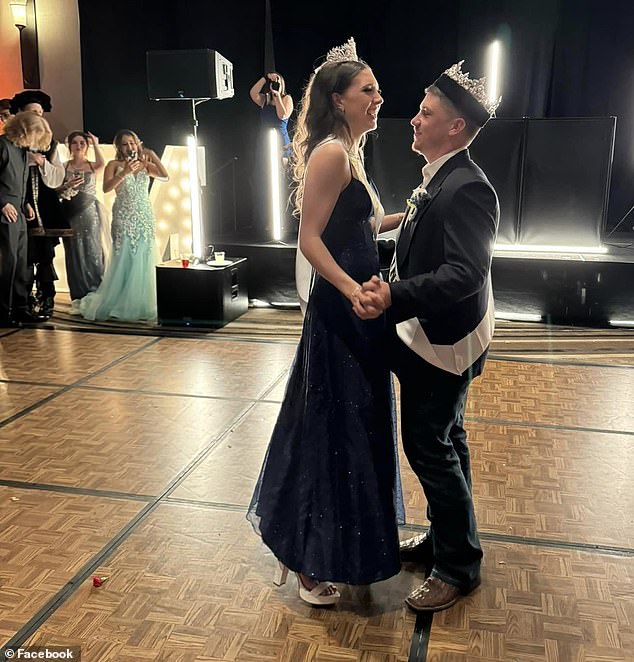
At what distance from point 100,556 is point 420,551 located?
104 cm

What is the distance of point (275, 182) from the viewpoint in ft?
22.7

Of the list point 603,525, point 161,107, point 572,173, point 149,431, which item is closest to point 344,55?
point 603,525

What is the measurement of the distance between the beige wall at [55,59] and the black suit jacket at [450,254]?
6652 mm

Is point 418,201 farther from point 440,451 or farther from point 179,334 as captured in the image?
point 179,334

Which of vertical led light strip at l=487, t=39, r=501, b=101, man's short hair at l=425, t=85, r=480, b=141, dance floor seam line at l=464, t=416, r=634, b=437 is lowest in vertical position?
dance floor seam line at l=464, t=416, r=634, b=437

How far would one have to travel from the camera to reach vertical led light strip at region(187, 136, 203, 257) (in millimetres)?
5833

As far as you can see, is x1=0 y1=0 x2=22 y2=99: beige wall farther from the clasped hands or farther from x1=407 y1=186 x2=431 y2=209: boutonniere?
the clasped hands

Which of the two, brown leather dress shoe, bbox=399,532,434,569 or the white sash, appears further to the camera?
brown leather dress shoe, bbox=399,532,434,569

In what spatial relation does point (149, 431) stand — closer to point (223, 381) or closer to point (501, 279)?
point (223, 381)

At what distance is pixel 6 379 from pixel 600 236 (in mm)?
4729

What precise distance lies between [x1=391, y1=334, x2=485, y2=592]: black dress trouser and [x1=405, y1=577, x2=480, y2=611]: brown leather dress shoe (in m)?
0.02

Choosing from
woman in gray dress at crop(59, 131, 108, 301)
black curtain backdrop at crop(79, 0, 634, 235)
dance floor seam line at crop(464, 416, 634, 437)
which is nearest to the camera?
dance floor seam line at crop(464, 416, 634, 437)

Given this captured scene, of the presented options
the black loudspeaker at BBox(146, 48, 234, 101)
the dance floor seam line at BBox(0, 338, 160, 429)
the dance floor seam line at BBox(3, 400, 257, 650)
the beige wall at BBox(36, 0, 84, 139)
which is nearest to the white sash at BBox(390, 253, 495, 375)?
the dance floor seam line at BBox(3, 400, 257, 650)

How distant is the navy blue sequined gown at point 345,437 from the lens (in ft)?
6.82
